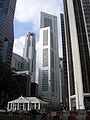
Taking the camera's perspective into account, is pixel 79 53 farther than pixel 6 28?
No

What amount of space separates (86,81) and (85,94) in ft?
20.1

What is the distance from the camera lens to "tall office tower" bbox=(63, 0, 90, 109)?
79125 millimetres

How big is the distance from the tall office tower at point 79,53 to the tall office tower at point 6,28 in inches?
2203

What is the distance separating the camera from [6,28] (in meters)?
141

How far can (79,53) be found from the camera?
8650 cm

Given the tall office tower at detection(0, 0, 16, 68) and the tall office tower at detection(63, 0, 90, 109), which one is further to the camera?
the tall office tower at detection(0, 0, 16, 68)

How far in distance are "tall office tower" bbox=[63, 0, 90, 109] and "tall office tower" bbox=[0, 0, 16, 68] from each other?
56.0 meters

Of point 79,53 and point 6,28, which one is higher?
point 6,28

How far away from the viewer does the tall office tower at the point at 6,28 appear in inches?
5290

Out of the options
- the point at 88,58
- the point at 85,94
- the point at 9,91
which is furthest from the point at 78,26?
the point at 9,91

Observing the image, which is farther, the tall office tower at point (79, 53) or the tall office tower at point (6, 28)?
the tall office tower at point (6, 28)

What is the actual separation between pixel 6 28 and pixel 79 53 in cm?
7627

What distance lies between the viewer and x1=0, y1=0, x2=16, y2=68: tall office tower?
134m

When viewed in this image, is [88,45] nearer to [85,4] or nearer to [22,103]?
[85,4]
